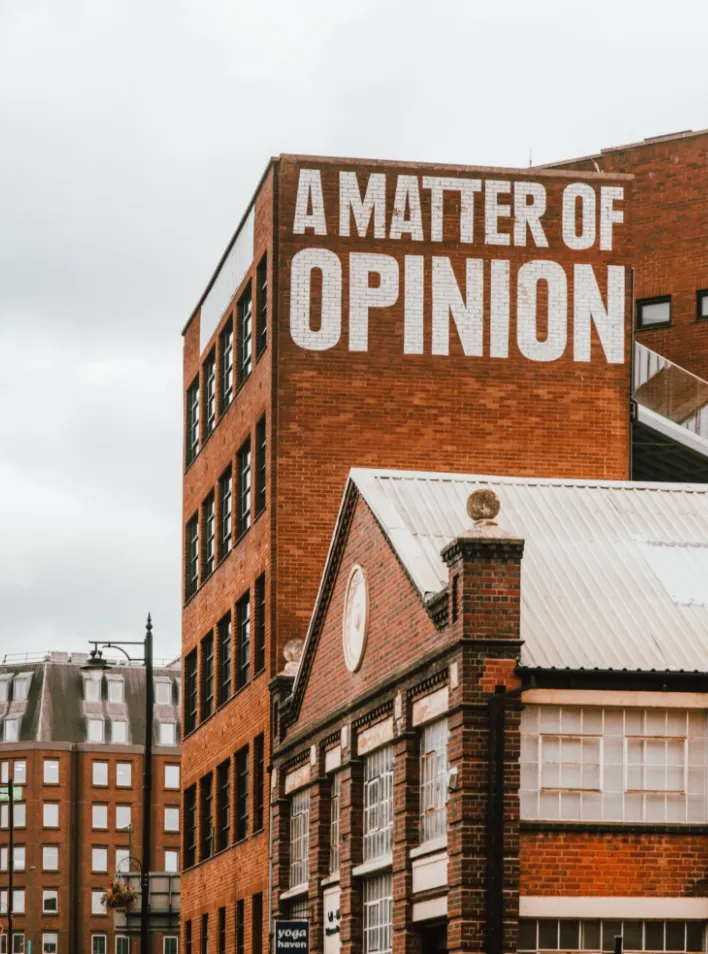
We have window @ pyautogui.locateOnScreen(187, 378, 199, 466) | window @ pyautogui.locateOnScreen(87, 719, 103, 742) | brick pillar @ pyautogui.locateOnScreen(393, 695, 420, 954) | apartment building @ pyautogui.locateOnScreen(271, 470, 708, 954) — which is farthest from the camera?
window @ pyautogui.locateOnScreen(87, 719, 103, 742)

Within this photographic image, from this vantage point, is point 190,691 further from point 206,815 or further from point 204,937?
point 204,937

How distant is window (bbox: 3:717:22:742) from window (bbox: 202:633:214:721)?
84.5 m

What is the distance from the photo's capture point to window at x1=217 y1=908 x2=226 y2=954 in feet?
156

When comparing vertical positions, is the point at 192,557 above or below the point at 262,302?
below

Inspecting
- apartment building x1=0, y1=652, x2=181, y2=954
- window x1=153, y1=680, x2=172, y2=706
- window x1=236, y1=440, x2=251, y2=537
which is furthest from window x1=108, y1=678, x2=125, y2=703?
window x1=236, y1=440, x2=251, y2=537

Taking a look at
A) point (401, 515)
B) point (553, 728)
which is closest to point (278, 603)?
point (401, 515)

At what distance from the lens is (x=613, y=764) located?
26312mm

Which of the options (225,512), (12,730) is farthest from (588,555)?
(12,730)

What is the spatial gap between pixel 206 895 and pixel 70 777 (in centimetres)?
8377

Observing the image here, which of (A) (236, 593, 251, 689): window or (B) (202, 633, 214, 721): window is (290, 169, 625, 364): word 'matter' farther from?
(B) (202, 633, 214, 721): window

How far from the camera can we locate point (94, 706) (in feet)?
A: 444

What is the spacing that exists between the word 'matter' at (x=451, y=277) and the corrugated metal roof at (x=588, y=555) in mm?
9341

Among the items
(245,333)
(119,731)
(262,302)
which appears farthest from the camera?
(119,731)

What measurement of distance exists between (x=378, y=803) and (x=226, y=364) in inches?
800
